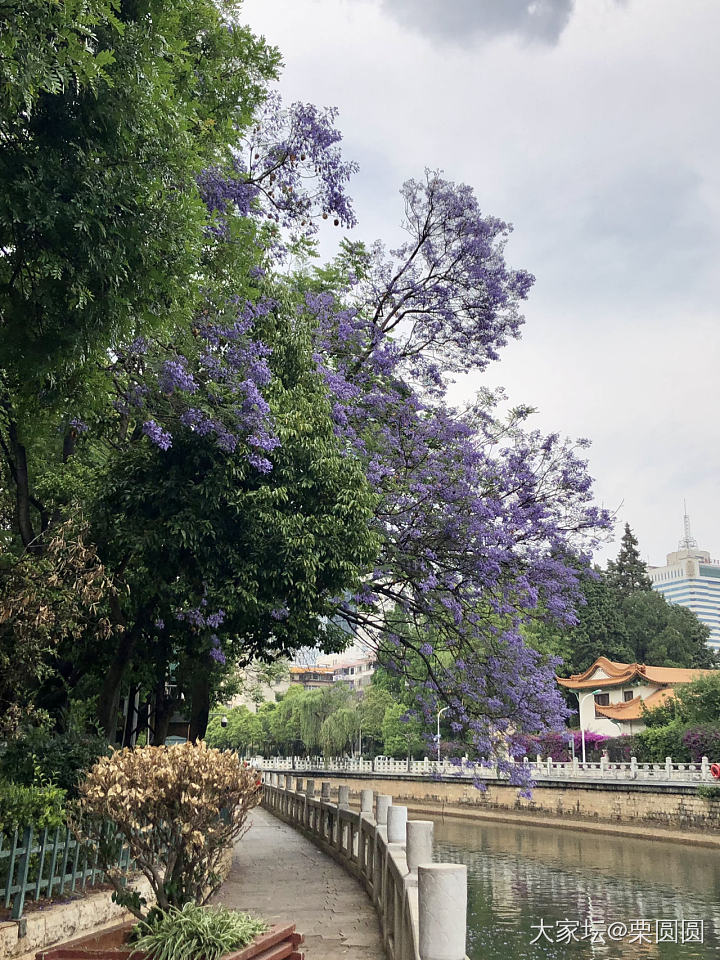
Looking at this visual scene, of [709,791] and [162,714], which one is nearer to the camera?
[162,714]

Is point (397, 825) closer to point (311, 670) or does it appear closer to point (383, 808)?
point (383, 808)

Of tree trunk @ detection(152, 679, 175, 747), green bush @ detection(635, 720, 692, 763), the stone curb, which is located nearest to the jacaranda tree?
tree trunk @ detection(152, 679, 175, 747)

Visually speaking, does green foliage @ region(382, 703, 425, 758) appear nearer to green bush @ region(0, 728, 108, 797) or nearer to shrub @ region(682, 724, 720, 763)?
shrub @ region(682, 724, 720, 763)

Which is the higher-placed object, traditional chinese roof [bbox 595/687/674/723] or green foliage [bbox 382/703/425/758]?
traditional chinese roof [bbox 595/687/674/723]

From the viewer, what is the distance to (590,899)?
18578 millimetres

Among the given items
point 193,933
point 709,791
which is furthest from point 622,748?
point 193,933

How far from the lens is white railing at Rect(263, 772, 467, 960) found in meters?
4.23

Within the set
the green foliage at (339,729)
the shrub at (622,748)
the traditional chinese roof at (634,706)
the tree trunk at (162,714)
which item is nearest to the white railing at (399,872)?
the tree trunk at (162,714)

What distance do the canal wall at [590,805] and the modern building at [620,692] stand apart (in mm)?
10058

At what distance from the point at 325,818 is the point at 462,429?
8.95 metres

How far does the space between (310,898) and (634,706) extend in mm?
43269

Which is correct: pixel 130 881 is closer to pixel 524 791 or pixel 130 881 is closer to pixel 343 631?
pixel 343 631

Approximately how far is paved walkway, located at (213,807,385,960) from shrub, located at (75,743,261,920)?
2.98 ft

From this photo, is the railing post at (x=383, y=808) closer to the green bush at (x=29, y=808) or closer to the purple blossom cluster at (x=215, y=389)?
Result: the green bush at (x=29, y=808)
